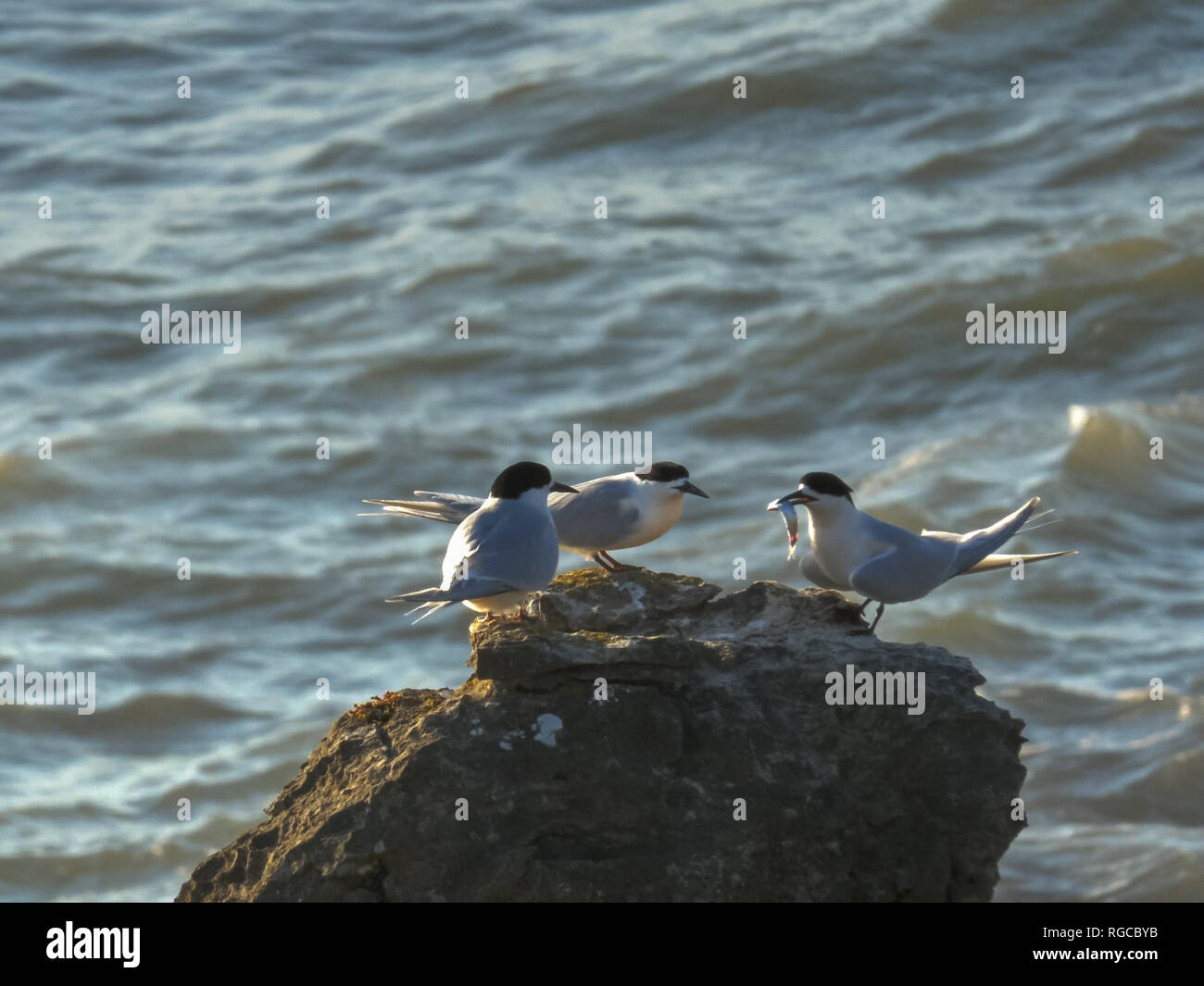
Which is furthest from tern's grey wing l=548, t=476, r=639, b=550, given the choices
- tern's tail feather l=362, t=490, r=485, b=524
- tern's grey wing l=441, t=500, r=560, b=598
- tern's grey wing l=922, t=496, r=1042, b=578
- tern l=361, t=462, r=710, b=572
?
tern's grey wing l=922, t=496, r=1042, b=578

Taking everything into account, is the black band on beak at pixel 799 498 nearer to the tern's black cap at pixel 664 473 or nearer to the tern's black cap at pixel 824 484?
the tern's black cap at pixel 824 484

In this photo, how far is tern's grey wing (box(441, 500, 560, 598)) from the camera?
5348mm

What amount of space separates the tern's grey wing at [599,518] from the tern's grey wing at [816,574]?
729 mm

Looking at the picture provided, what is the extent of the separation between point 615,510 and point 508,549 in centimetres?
78

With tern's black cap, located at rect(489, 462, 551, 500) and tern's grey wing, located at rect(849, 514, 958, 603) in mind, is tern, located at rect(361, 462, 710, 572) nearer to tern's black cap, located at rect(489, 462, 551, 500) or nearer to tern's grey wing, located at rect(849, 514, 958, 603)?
tern's black cap, located at rect(489, 462, 551, 500)

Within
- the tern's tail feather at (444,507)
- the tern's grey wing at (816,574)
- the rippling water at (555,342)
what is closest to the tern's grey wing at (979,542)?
the tern's grey wing at (816,574)

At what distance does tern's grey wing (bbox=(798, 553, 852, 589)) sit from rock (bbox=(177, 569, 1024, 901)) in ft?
2.85

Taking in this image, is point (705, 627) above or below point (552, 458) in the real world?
below

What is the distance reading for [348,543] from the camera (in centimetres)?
1580

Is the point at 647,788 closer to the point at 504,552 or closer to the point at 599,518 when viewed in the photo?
the point at 504,552

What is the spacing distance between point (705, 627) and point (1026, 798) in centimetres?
639

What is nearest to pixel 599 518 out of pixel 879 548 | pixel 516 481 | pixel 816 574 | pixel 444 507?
pixel 516 481
